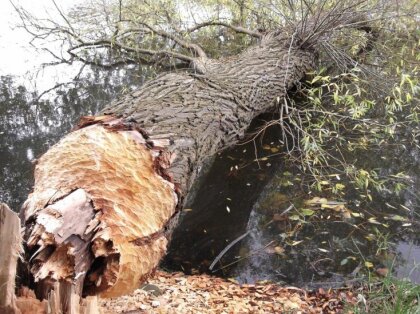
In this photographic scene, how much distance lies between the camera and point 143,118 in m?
2.40

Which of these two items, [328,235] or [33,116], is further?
[33,116]

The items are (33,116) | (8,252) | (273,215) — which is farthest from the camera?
(33,116)

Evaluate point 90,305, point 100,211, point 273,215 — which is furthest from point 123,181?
point 273,215

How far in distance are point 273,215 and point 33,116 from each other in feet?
8.76

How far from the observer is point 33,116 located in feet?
14.9

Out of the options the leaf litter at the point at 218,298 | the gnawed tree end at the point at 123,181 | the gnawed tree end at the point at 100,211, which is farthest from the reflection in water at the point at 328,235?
the gnawed tree end at the point at 100,211

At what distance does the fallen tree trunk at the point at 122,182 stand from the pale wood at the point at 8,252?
97 mm

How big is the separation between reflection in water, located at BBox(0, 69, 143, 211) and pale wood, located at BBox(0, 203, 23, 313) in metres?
2.33

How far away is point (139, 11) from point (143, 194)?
3465 mm

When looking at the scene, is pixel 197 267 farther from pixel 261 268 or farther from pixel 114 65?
pixel 114 65

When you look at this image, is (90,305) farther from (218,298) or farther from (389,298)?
(389,298)

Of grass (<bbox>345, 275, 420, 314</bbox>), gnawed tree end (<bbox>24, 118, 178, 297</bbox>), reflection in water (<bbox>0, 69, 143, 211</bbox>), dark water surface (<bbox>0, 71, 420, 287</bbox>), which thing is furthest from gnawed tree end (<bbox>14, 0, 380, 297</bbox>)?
reflection in water (<bbox>0, 69, 143, 211</bbox>)

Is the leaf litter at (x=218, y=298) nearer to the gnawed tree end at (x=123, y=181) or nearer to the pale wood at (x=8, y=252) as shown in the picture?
the gnawed tree end at (x=123, y=181)

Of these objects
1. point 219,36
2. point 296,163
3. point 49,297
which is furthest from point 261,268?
point 219,36
